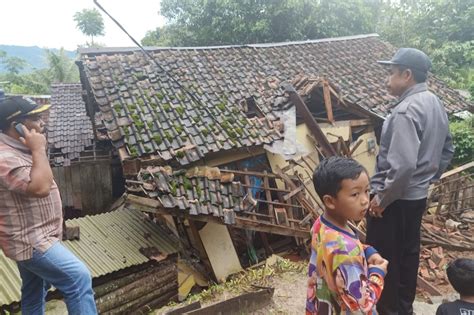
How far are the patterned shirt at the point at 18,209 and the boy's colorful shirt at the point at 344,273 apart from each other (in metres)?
1.73

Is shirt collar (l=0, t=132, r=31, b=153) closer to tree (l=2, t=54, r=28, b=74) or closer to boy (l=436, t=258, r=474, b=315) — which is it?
boy (l=436, t=258, r=474, b=315)

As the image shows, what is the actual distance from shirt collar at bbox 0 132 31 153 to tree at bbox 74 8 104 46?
3109 centimetres

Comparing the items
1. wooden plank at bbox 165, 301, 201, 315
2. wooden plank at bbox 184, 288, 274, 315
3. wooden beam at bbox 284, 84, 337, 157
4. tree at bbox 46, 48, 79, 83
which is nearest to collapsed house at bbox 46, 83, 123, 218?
wooden beam at bbox 284, 84, 337, 157

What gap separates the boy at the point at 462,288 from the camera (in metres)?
2.25

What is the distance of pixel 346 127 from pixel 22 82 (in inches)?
951

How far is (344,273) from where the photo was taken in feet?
5.72

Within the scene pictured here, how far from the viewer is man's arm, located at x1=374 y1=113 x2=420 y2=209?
7.99ft

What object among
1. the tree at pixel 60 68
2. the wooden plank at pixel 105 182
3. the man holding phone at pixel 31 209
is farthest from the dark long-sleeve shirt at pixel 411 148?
the tree at pixel 60 68

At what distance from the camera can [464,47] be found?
17.3m

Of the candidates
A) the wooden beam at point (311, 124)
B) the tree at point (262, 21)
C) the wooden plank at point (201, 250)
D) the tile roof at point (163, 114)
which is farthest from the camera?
the tree at point (262, 21)

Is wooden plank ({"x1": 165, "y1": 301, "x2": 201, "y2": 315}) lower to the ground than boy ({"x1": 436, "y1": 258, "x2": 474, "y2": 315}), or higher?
lower

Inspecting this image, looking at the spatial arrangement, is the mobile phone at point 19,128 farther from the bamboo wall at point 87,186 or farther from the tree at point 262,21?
the tree at point 262,21

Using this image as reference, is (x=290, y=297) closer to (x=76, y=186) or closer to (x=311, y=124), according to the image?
(x=311, y=124)

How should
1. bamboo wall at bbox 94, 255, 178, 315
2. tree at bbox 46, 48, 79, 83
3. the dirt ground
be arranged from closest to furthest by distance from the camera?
the dirt ground < bamboo wall at bbox 94, 255, 178, 315 < tree at bbox 46, 48, 79, 83
